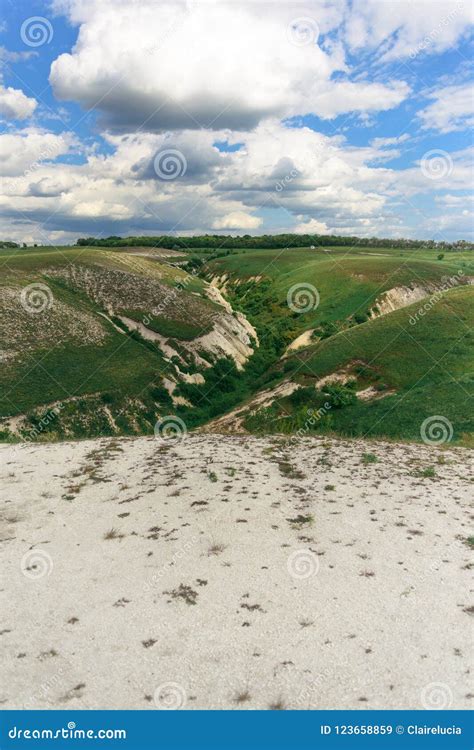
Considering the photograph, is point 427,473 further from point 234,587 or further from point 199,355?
point 199,355

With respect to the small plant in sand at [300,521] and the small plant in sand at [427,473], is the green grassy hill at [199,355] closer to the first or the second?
the small plant in sand at [427,473]

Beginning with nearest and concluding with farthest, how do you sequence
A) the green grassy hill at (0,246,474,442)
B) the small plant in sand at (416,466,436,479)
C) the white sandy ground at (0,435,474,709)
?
1. the white sandy ground at (0,435,474,709)
2. the small plant in sand at (416,466,436,479)
3. the green grassy hill at (0,246,474,442)

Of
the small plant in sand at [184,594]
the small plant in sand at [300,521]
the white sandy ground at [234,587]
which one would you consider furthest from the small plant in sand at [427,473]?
the small plant in sand at [184,594]

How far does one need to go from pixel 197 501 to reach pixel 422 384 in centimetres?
2954

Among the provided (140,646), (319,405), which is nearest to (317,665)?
(140,646)

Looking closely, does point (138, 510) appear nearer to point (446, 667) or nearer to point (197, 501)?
point (197, 501)

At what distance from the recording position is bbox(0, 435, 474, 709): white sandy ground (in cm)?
866

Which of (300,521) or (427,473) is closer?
(300,521)

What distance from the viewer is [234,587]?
11.5 meters

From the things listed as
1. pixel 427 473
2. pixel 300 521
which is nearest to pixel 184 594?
pixel 300 521

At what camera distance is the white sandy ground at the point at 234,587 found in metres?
8.66

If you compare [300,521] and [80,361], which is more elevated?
[80,361]

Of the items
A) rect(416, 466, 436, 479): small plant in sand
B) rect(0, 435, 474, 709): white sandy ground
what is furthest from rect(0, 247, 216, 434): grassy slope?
rect(416, 466, 436, 479): small plant in sand

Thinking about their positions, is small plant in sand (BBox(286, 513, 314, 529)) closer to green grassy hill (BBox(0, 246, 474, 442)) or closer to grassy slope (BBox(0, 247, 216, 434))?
green grassy hill (BBox(0, 246, 474, 442))
